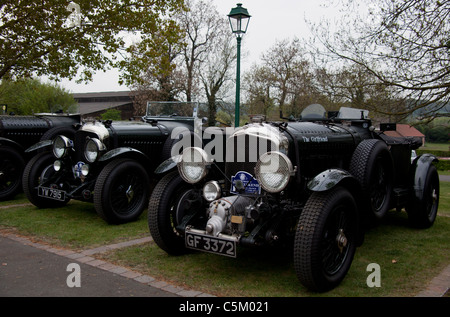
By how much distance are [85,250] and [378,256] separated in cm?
344

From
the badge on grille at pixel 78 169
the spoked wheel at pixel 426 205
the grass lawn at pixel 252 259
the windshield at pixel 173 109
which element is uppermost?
the windshield at pixel 173 109

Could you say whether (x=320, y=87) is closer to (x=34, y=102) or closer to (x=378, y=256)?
(x=378, y=256)

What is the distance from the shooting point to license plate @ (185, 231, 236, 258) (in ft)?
11.7

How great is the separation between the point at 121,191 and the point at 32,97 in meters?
31.6

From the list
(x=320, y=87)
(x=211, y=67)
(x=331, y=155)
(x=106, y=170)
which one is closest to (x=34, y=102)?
(x=211, y=67)

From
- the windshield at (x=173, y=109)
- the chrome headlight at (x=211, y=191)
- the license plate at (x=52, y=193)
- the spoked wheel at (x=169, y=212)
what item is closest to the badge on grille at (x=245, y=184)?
the chrome headlight at (x=211, y=191)

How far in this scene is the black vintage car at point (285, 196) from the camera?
3.57 meters

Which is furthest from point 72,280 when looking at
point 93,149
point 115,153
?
point 93,149

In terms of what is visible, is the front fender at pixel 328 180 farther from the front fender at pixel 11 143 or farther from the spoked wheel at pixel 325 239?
the front fender at pixel 11 143

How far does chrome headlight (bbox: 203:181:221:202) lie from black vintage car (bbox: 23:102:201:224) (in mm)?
2248

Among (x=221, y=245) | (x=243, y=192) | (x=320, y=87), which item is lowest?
(x=221, y=245)

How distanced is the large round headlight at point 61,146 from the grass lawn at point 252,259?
104 cm
